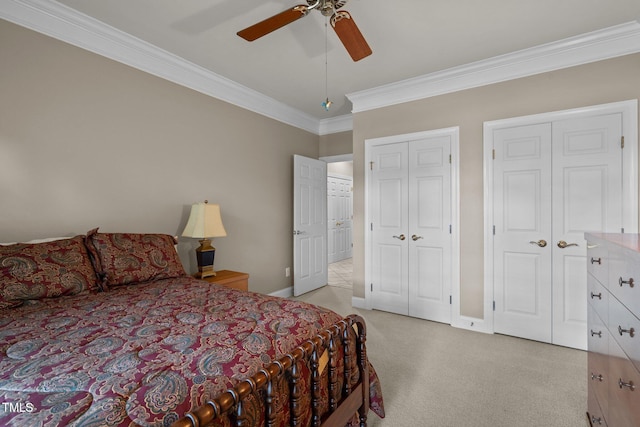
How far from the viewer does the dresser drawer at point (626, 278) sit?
0.95 metres

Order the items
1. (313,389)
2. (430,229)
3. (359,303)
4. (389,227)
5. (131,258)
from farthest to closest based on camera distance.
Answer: (359,303)
(389,227)
(430,229)
(131,258)
(313,389)

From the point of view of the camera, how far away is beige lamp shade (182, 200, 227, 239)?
269 centimetres

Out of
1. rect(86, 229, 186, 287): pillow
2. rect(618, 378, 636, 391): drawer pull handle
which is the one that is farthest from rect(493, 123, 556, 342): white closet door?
rect(86, 229, 186, 287): pillow

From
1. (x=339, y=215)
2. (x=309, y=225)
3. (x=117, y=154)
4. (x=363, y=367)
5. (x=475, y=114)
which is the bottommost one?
(x=363, y=367)

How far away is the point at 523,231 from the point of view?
9.33 feet

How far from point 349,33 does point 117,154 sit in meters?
2.07

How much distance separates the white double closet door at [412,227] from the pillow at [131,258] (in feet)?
7.42

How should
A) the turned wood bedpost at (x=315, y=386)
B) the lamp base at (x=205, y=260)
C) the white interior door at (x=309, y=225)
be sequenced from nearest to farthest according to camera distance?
1. the turned wood bedpost at (x=315, y=386)
2. the lamp base at (x=205, y=260)
3. the white interior door at (x=309, y=225)

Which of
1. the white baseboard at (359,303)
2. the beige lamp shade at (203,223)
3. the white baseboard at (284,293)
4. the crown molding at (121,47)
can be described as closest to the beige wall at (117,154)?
the crown molding at (121,47)

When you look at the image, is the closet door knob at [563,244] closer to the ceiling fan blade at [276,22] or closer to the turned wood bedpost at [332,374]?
the turned wood bedpost at [332,374]

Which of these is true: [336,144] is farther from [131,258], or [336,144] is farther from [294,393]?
[294,393]

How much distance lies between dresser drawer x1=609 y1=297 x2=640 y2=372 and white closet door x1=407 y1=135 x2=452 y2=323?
6.60 ft

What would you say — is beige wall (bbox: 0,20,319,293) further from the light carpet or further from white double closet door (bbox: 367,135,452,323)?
the light carpet

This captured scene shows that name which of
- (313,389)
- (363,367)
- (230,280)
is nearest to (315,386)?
(313,389)
